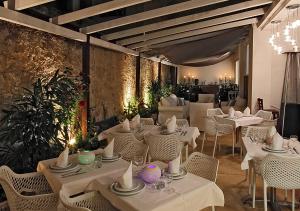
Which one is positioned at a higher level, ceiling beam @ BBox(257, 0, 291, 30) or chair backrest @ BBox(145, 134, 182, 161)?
ceiling beam @ BBox(257, 0, 291, 30)

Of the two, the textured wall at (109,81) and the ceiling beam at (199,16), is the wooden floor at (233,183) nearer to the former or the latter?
the textured wall at (109,81)

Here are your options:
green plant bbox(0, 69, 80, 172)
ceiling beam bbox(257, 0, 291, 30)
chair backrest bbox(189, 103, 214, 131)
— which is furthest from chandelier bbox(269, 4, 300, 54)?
green plant bbox(0, 69, 80, 172)

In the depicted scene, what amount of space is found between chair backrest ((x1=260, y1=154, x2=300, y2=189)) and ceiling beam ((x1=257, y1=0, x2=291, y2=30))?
3.35 metres

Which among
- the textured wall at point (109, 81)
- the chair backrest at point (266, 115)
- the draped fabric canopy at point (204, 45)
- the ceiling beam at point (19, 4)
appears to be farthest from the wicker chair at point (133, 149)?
the draped fabric canopy at point (204, 45)

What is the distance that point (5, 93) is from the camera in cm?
346

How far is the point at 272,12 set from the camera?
556 centimetres

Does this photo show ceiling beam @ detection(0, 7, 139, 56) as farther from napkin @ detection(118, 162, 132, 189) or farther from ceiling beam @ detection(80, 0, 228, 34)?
napkin @ detection(118, 162, 132, 189)

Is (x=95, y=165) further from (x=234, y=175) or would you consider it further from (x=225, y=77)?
(x=225, y=77)

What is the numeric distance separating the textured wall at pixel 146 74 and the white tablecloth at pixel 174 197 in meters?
7.37

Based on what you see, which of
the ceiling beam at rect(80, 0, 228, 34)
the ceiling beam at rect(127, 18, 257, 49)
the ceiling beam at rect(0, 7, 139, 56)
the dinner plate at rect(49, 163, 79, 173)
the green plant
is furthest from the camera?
the ceiling beam at rect(127, 18, 257, 49)

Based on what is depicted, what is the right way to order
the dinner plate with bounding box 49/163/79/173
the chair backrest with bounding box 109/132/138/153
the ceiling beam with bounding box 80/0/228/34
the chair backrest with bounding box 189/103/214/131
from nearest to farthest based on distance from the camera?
the dinner plate with bounding box 49/163/79/173, the chair backrest with bounding box 109/132/138/153, the ceiling beam with bounding box 80/0/228/34, the chair backrest with bounding box 189/103/214/131

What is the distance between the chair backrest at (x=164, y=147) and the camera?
12.1ft

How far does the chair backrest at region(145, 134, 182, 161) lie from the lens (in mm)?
3680

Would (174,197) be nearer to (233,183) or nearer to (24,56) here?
(233,183)
